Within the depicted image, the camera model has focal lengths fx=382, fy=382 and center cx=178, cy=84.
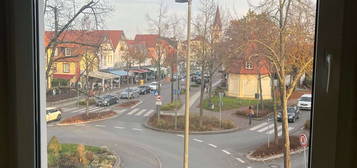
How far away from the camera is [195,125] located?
110 centimetres

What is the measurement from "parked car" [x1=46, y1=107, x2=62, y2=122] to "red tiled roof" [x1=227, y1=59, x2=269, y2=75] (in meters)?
0.52

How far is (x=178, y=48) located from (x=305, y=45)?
0.35 m

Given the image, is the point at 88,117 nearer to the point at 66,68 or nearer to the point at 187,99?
the point at 66,68

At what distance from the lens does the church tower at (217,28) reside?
41.5 inches

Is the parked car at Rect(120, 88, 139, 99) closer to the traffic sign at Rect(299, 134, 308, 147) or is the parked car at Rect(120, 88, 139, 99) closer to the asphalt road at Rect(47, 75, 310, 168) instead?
the asphalt road at Rect(47, 75, 310, 168)

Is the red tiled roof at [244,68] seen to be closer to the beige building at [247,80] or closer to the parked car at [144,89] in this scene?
the beige building at [247,80]

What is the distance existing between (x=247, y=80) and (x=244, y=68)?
0.03 metres

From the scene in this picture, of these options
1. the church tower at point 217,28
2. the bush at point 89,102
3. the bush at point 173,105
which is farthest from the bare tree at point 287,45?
the bush at point 89,102

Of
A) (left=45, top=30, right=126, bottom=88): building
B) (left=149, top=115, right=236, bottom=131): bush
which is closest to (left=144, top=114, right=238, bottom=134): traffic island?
(left=149, top=115, right=236, bottom=131): bush

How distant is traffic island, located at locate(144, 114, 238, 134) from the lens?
3.57ft

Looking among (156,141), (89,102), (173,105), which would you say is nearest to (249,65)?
(173,105)

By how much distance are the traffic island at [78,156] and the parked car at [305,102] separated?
1.81 ft
